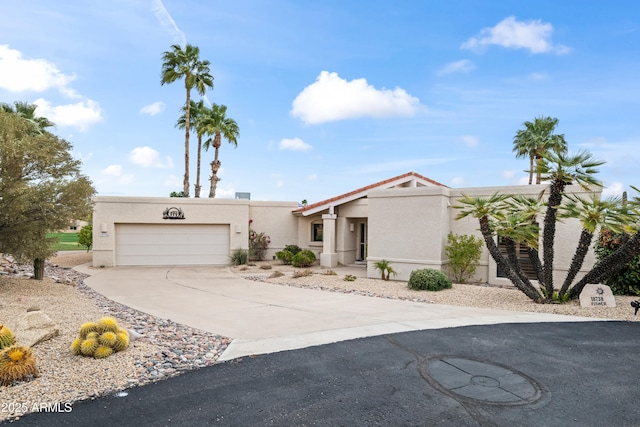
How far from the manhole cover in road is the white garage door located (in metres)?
17.2

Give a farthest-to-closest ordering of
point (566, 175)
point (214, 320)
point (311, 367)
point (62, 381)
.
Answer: point (566, 175) < point (214, 320) < point (311, 367) < point (62, 381)

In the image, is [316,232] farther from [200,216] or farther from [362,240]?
[200,216]

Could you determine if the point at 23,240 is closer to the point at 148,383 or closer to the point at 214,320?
the point at 214,320

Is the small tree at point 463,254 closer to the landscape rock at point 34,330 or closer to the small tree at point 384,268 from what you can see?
→ the small tree at point 384,268

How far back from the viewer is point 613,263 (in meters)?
10.3

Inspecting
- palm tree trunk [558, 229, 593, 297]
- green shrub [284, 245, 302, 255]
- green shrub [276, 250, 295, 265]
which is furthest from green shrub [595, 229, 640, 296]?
green shrub [284, 245, 302, 255]

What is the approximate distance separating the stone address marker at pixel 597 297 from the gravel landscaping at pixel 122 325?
257mm

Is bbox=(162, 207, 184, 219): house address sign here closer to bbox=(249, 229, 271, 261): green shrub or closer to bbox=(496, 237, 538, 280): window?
bbox=(249, 229, 271, 261): green shrub

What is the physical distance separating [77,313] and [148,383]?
195 inches

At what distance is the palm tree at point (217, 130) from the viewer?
31266 millimetres

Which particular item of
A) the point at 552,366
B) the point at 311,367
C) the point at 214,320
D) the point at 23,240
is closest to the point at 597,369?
the point at 552,366

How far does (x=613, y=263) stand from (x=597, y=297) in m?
0.96

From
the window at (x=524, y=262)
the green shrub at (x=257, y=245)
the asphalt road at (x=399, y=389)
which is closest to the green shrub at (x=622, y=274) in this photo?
the window at (x=524, y=262)

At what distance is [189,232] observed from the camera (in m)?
21.4
